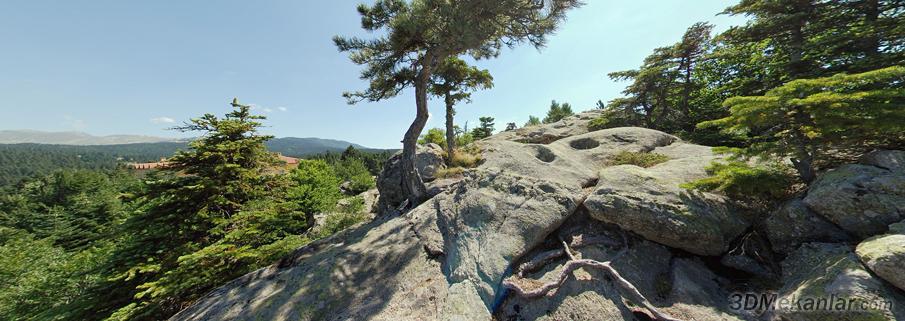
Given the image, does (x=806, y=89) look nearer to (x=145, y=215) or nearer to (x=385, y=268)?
(x=385, y=268)

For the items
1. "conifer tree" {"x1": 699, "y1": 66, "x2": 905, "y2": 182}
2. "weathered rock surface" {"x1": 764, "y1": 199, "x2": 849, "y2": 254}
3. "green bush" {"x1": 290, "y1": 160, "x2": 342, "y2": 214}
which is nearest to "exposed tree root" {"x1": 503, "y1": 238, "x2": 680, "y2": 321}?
"weathered rock surface" {"x1": 764, "y1": 199, "x2": 849, "y2": 254}

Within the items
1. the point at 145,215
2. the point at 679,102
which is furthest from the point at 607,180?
the point at 679,102

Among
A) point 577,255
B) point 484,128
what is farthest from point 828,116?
point 484,128

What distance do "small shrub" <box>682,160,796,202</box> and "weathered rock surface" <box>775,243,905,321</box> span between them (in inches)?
54.6

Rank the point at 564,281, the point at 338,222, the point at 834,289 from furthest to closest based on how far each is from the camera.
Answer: the point at 338,222 → the point at 564,281 → the point at 834,289

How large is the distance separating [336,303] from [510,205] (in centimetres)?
478

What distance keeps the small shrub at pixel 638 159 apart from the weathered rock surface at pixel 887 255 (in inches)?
232

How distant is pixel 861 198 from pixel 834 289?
2286 millimetres

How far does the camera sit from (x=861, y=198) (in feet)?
15.9

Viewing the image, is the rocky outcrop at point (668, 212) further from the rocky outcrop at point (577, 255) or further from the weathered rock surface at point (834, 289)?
the weathered rock surface at point (834, 289)

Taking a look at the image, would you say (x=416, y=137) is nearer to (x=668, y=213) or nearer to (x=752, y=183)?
(x=668, y=213)

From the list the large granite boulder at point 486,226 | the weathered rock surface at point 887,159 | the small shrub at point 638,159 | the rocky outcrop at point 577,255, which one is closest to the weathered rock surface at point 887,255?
the rocky outcrop at point 577,255

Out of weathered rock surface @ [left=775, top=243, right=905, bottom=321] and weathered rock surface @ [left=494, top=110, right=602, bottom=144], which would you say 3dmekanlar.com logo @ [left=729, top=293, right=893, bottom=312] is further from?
weathered rock surface @ [left=494, top=110, right=602, bottom=144]

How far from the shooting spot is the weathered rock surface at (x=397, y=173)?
12.3 meters
